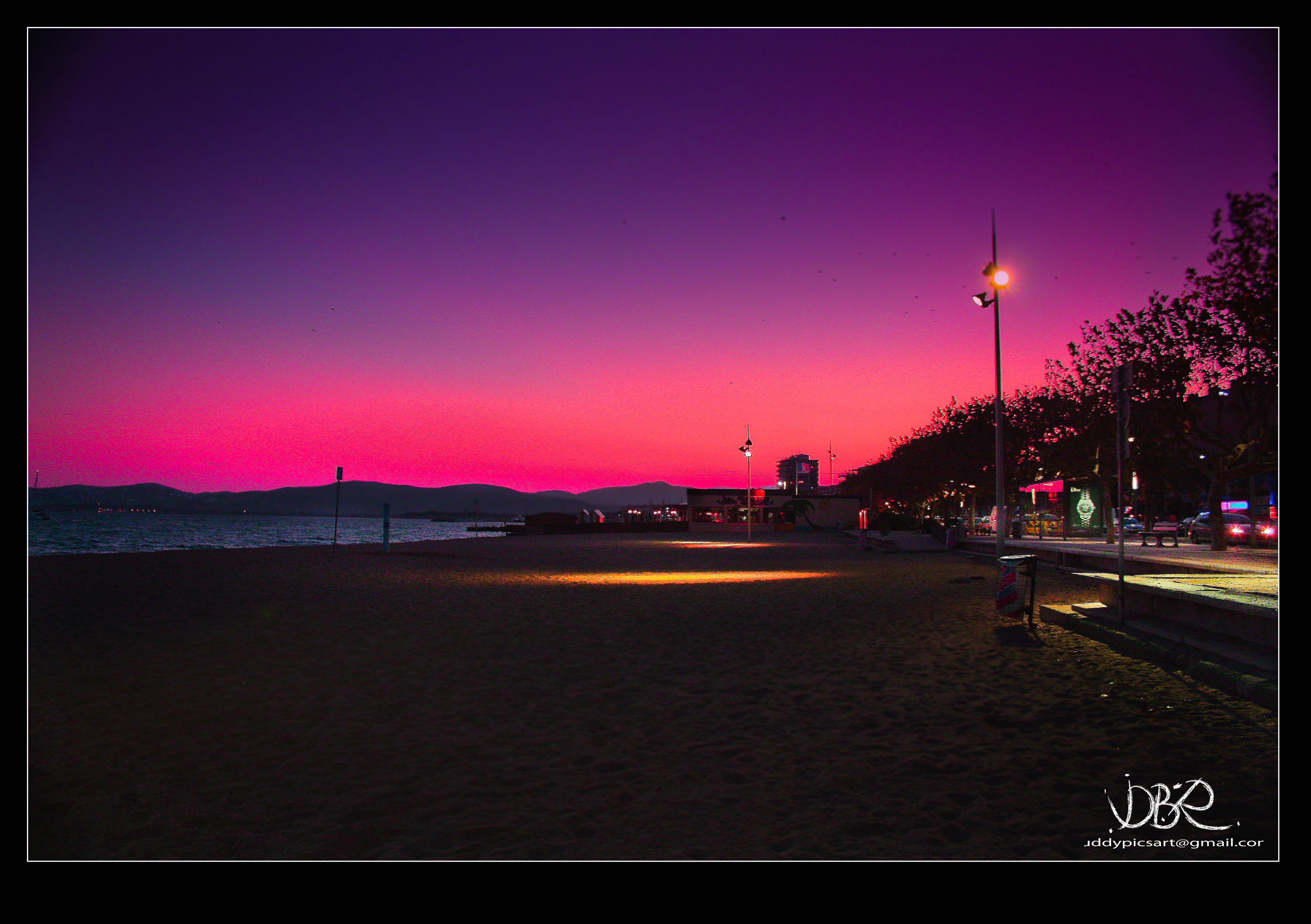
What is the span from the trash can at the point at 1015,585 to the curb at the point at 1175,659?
20.7 inches

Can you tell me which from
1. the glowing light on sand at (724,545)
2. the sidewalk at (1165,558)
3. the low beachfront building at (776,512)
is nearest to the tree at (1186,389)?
the sidewalk at (1165,558)

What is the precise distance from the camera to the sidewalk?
60.7 feet

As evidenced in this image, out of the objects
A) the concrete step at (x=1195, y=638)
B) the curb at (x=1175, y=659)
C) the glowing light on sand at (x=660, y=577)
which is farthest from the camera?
the glowing light on sand at (x=660, y=577)

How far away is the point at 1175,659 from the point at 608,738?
6.28 m

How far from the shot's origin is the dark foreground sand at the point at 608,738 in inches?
169

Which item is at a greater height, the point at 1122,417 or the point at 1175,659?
the point at 1122,417

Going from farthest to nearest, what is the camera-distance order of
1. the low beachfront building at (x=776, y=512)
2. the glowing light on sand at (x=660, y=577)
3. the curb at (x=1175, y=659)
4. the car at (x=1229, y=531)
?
the low beachfront building at (x=776, y=512) < the car at (x=1229, y=531) < the glowing light on sand at (x=660, y=577) < the curb at (x=1175, y=659)

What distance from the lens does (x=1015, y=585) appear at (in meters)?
12.4

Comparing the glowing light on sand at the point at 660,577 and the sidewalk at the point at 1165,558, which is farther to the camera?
the glowing light on sand at the point at 660,577

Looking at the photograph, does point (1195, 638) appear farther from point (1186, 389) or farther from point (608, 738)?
point (1186, 389)

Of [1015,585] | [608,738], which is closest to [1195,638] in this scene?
[1015,585]

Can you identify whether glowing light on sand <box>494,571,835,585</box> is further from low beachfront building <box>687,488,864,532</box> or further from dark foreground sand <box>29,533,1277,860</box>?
low beachfront building <box>687,488,864,532</box>

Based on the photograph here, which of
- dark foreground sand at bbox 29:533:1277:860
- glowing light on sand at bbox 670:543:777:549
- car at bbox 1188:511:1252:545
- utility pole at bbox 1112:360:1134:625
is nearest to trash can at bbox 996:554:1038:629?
dark foreground sand at bbox 29:533:1277:860

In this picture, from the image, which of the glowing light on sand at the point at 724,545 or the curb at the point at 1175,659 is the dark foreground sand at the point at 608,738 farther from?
the glowing light on sand at the point at 724,545
